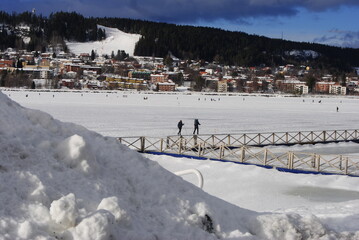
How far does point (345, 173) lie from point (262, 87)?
138 metres

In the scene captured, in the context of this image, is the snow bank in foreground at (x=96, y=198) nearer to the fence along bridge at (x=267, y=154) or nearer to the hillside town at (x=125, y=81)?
the fence along bridge at (x=267, y=154)

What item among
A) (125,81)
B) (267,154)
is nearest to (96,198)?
(267,154)

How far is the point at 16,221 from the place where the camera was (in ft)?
11.9

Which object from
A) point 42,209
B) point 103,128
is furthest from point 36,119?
point 103,128

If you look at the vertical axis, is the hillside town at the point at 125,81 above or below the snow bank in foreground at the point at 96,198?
above

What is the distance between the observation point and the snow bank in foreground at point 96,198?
376cm

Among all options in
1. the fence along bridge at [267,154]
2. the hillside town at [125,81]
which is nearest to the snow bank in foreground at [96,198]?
the fence along bridge at [267,154]

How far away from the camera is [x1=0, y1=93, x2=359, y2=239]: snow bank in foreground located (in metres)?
3.76

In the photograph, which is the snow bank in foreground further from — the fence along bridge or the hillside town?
the hillside town

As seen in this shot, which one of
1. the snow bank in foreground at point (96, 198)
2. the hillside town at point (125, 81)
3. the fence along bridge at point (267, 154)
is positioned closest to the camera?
the snow bank in foreground at point (96, 198)

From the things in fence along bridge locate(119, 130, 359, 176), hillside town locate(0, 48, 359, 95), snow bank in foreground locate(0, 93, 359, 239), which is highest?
hillside town locate(0, 48, 359, 95)

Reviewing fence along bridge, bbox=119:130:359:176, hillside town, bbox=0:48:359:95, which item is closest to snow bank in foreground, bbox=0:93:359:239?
fence along bridge, bbox=119:130:359:176

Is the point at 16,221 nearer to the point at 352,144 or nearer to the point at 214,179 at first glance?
the point at 214,179

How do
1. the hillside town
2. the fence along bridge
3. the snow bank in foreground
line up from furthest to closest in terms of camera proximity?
the hillside town < the fence along bridge < the snow bank in foreground
